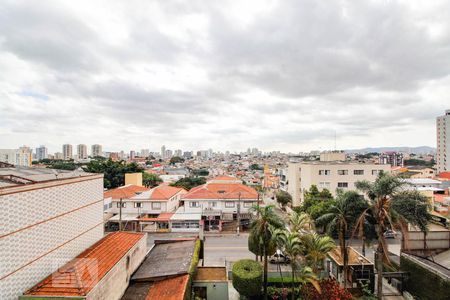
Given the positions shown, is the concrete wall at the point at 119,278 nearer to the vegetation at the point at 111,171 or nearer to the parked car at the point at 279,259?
the parked car at the point at 279,259

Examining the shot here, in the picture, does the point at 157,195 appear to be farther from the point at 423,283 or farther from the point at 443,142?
the point at 443,142

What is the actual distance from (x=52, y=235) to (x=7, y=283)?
116 inches

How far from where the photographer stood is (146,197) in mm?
40844

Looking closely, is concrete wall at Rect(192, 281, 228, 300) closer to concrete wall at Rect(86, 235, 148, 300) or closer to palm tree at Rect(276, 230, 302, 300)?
concrete wall at Rect(86, 235, 148, 300)

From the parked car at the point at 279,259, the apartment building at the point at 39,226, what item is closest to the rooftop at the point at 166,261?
the apartment building at the point at 39,226

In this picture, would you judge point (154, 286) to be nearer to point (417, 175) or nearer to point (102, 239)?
point (102, 239)

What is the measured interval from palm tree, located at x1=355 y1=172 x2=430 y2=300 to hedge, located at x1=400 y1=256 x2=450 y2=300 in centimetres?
335

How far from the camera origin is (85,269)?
Answer: 1345 centimetres

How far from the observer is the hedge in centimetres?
1622

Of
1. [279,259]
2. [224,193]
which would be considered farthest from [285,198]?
[279,259]

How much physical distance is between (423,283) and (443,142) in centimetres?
13360

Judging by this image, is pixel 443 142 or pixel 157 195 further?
pixel 443 142

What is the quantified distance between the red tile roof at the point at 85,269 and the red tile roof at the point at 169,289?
2.83m

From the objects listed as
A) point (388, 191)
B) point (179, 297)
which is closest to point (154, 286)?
point (179, 297)
